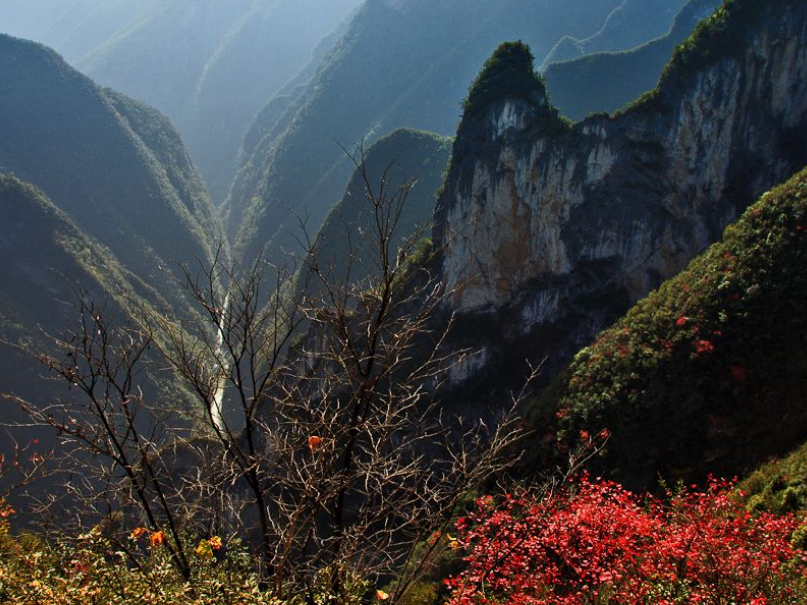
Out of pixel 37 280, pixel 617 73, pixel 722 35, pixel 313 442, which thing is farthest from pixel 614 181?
pixel 37 280

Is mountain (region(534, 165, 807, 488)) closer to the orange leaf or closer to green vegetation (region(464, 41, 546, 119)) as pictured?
the orange leaf

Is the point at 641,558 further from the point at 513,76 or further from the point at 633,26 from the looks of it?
the point at 633,26

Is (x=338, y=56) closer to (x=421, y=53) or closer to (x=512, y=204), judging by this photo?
(x=421, y=53)

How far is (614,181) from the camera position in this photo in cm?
3244

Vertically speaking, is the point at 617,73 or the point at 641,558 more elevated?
the point at 617,73

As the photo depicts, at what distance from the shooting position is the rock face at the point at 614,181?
28.3m

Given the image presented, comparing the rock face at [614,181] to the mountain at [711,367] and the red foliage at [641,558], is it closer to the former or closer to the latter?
the mountain at [711,367]

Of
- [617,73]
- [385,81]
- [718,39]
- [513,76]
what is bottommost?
[513,76]

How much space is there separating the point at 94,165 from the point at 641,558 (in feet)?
423

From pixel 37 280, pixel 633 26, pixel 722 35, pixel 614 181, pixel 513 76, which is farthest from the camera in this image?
pixel 633 26

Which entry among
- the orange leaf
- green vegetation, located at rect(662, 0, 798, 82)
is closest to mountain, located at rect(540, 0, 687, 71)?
green vegetation, located at rect(662, 0, 798, 82)

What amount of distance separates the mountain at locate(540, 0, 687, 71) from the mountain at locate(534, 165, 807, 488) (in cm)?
10679

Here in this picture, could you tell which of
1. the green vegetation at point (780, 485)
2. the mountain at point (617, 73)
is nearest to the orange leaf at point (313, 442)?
the green vegetation at point (780, 485)

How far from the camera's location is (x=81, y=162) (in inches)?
4434
